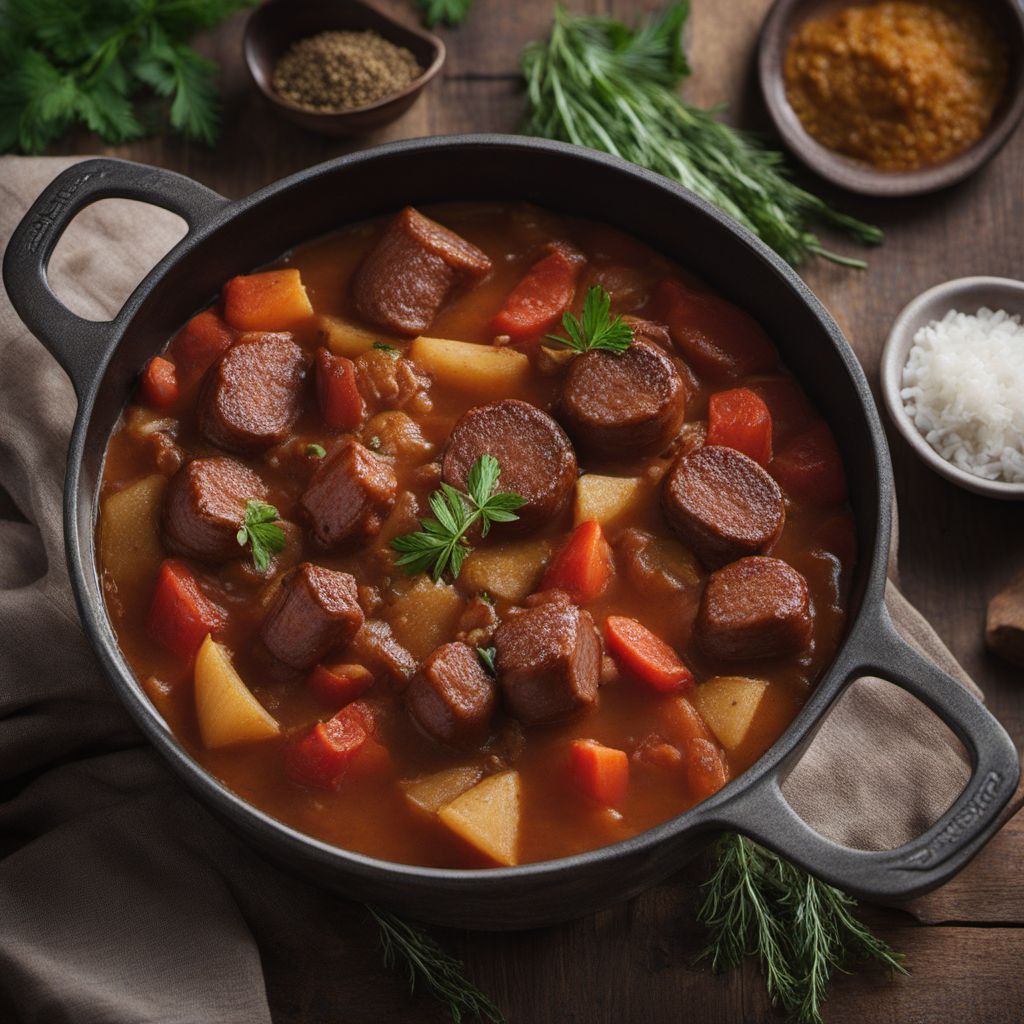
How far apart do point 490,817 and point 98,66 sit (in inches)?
138

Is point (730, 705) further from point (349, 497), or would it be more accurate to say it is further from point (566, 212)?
point (566, 212)

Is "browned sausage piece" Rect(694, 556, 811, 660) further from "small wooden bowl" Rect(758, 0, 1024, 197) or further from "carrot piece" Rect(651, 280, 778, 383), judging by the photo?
"small wooden bowl" Rect(758, 0, 1024, 197)

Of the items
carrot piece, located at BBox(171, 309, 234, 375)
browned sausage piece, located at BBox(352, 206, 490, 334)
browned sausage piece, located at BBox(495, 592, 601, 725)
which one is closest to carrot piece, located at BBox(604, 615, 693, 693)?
browned sausage piece, located at BBox(495, 592, 601, 725)

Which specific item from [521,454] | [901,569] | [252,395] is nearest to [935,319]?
[901,569]

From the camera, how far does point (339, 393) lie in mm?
4145

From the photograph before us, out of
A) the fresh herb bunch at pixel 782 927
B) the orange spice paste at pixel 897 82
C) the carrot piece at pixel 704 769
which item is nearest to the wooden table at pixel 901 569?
the fresh herb bunch at pixel 782 927

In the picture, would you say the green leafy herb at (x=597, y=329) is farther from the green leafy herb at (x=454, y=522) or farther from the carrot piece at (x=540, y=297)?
the green leafy herb at (x=454, y=522)

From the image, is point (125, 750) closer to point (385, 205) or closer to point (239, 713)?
point (239, 713)

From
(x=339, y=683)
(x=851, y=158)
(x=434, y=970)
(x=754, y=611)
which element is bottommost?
(x=434, y=970)

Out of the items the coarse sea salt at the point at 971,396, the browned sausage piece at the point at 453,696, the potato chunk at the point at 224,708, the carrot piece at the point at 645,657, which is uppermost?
the coarse sea salt at the point at 971,396

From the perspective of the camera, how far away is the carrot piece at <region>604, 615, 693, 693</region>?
3818 millimetres

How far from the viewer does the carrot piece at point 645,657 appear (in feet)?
12.5

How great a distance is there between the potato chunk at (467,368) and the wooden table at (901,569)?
155 cm

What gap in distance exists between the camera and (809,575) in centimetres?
409
